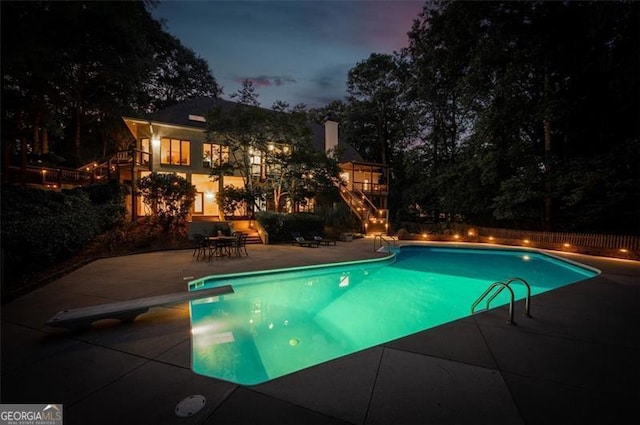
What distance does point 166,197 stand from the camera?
12656mm

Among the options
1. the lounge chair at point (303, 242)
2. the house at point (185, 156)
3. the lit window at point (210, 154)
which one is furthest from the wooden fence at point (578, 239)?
the lit window at point (210, 154)

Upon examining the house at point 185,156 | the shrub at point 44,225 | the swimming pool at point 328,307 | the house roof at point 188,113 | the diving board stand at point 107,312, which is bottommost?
the swimming pool at point 328,307

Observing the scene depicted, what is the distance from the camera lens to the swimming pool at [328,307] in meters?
4.17

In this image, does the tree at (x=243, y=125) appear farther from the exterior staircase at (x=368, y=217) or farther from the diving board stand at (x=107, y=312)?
the diving board stand at (x=107, y=312)

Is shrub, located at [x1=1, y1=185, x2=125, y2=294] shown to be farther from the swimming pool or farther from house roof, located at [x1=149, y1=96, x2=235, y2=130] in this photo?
house roof, located at [x1=149, y1=96, x2=235, y2=130]

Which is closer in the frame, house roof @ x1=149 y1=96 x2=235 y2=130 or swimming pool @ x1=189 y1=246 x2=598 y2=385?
swimming pool @ x1=189 y1=246 x2=598 y2=385

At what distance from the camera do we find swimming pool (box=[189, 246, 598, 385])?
4.17 meters

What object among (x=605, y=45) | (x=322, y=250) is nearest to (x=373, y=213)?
(x=322, y=250)

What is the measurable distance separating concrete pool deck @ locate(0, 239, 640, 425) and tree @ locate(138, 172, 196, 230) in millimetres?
8139

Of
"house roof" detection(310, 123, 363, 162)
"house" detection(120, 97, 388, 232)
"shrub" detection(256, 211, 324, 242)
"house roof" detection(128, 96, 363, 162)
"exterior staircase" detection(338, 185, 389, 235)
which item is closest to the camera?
"shrub" detection(256, 211, 324, 242)

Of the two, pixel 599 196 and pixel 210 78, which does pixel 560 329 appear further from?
pixel 210 78

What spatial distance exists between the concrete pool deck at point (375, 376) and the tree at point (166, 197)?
8.14 meters

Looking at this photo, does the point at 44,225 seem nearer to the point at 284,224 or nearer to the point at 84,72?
the point at 284,224

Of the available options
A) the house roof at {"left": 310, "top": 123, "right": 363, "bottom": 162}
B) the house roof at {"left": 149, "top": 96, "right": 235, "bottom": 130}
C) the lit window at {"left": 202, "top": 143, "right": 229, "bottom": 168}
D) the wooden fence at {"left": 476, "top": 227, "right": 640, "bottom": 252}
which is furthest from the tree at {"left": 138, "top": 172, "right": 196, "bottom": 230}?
the wooden fence at {"left": 476, "top": 227, "right": 640, "bottom": 252}
